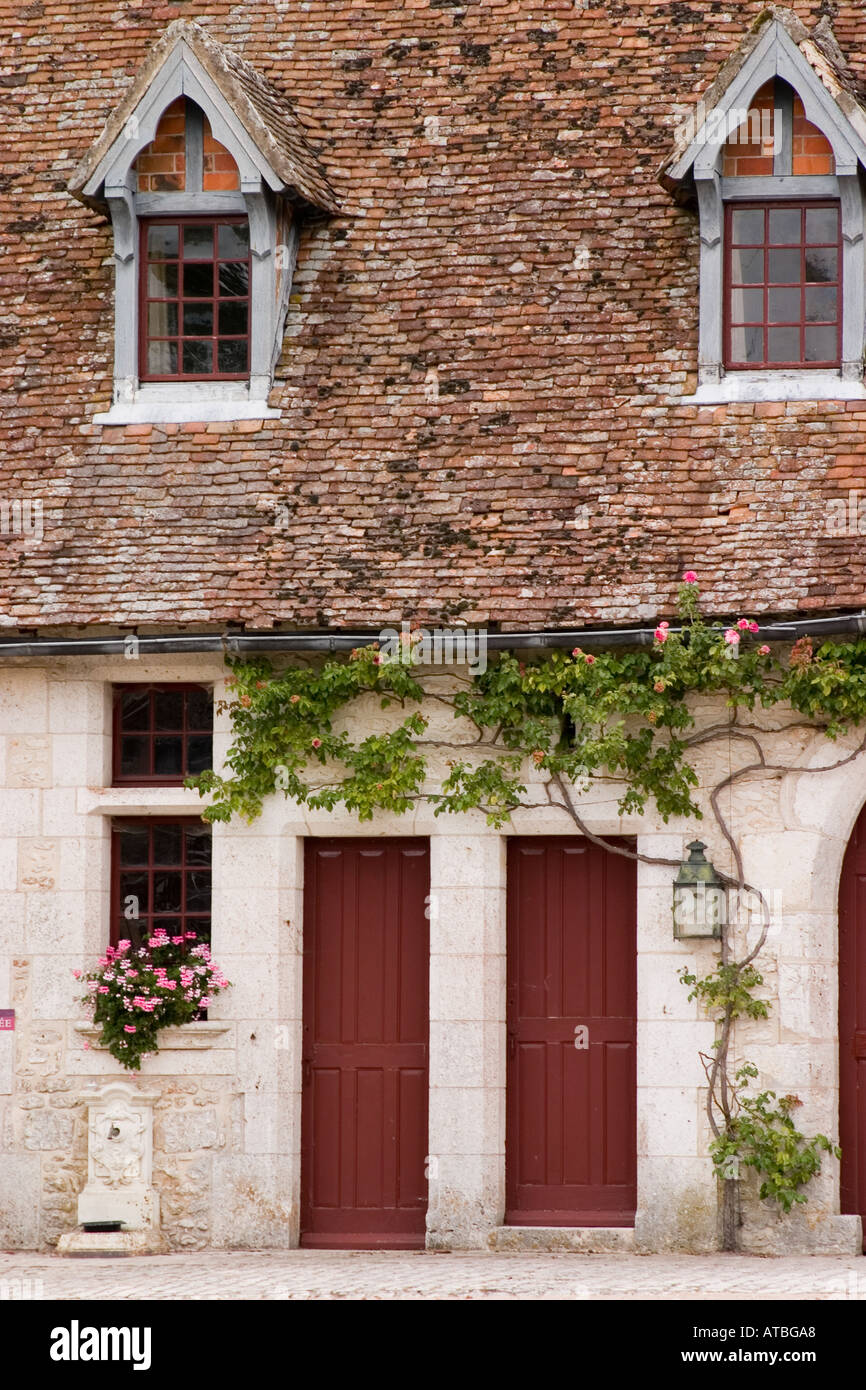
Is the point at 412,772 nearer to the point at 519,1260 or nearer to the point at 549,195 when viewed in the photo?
the point at 519,1260

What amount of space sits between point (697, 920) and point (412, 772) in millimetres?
1745

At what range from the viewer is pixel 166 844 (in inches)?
487

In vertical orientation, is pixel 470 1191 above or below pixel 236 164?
below

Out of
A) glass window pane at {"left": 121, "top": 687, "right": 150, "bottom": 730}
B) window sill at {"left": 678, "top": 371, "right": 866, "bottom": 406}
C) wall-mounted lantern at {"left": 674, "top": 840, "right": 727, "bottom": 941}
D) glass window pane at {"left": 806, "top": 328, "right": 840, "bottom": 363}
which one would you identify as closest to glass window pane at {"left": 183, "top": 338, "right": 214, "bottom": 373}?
glass window pane at {"left": 121, "top": 687, "right": 150, "bottom": 730}

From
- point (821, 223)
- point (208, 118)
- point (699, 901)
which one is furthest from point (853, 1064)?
point (208, 118)

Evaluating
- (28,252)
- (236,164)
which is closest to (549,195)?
(236,164)

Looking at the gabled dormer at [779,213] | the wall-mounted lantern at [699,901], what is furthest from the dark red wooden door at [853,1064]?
the gabled dormer at [779,213]

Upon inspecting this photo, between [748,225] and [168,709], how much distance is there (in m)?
4.35

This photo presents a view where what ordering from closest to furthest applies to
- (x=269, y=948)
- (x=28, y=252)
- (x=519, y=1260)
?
1. (x=519, y=1260)
2. (x=269, y=948)
3. (x=28, y=252)

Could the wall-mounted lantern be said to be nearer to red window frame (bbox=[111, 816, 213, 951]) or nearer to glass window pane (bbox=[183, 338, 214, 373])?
red window frame (bbox=[111, 816, 213, 951])

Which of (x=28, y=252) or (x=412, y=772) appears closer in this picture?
(x=412, y=772)

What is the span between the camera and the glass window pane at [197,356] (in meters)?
12.7

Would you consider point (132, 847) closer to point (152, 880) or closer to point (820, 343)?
point (152, 880)

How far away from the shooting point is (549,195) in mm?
12648
